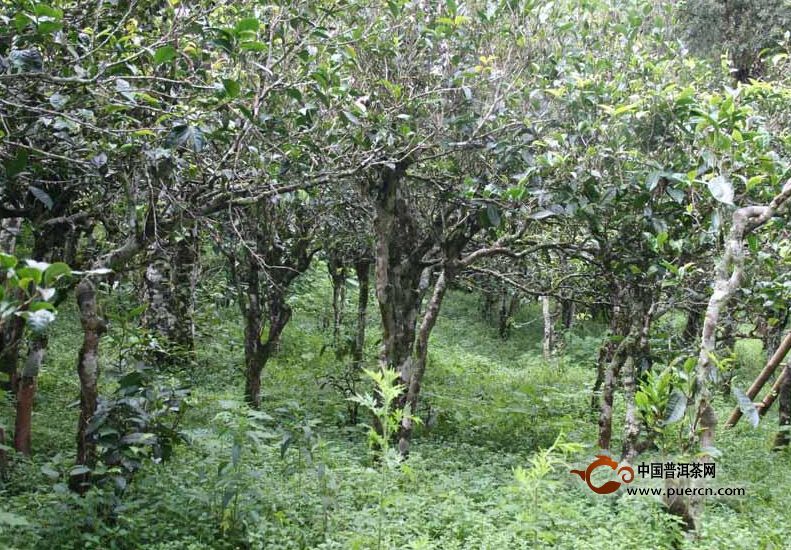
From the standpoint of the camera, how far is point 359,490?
5.73 metres

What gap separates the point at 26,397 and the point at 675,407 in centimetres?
515

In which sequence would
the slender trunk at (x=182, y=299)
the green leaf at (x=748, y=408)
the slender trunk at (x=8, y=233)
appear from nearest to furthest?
1. the green leaf at (x=748, y=408)
2. the slender trunk at (x=8, y=233)
3. the slender trunk at (x=182, y=299)

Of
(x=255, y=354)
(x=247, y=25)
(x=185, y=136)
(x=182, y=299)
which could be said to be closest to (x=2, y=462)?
(x=185, y=136)

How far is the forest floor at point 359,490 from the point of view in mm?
4488

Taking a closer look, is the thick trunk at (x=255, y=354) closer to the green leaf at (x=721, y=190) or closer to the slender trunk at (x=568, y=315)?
the green leaf at (x=721, y=190)

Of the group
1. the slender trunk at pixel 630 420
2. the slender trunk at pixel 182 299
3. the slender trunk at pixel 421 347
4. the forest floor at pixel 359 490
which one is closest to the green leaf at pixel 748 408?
the forest floor at pixel 359 490

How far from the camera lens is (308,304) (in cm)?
1816

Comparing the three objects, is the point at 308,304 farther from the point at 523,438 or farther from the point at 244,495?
the point at 244,495

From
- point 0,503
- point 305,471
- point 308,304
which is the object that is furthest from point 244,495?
point 308,304

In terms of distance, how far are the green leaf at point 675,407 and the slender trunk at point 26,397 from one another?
4857mm

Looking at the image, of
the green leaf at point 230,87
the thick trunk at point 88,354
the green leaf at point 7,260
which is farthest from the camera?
the thick trunk at point 88,354

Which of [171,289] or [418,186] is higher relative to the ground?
[418,186]

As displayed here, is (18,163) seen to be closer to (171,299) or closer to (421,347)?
(421,347)

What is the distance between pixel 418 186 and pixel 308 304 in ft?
34.0
